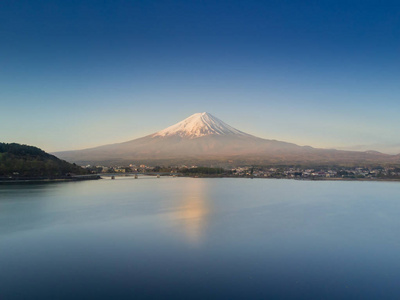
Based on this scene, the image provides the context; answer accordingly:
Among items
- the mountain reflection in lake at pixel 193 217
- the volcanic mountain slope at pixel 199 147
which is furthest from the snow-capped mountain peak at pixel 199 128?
the mountain reflection in lake at pixel 193 217

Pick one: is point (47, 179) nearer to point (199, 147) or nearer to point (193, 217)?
point (193, 217)

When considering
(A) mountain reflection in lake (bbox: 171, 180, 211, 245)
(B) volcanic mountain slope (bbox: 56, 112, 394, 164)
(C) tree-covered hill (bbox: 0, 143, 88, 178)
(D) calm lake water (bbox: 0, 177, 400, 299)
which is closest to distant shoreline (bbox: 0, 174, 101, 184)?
(C) tree-covered hill (bbox: 0, 143, 88, 178)

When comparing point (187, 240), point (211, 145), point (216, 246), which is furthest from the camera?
point (211, 145)

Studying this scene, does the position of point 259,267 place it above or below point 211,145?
below

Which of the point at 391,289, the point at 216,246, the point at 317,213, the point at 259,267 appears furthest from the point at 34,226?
the point at 317,213

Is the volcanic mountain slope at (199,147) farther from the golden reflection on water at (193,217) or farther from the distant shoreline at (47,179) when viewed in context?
the golden reflection on water at (193,217)

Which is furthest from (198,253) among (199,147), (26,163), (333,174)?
(199,147)

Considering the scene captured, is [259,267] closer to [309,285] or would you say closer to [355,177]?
[309,285]
